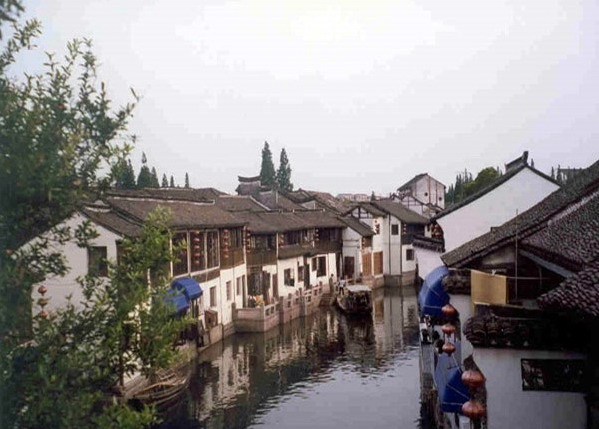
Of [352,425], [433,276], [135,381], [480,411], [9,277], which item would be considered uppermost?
[9,277]

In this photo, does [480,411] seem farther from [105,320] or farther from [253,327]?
[253,327]

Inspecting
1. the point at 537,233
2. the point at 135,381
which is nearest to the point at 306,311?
the point at 135,381

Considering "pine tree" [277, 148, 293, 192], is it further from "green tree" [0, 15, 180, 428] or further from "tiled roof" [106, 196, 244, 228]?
"green tree" [0, 15, 180, 428]

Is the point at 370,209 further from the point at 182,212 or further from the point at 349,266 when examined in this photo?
the point at 182,212

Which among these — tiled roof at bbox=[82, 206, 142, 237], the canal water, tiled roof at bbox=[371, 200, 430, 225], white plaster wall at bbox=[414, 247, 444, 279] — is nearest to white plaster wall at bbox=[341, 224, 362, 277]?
tiled roof at bbox=[371, 200, 430, 225]

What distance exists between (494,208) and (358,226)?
27975 mm

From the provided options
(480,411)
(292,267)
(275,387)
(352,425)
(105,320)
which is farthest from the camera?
(292,267)

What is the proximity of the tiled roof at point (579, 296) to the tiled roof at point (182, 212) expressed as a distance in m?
17.9

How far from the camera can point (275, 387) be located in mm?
23188

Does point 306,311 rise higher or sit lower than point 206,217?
lower

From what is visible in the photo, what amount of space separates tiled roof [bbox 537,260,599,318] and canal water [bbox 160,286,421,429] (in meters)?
14.2

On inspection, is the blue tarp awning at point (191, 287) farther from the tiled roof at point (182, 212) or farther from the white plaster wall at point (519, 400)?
the white plaster wall at point (519, 400)

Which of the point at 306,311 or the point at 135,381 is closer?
the point at 135,381

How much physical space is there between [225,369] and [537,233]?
58.0ft
